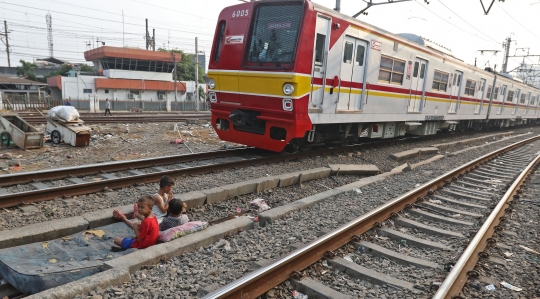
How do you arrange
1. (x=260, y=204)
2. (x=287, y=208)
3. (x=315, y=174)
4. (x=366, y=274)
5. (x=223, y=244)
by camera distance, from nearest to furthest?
1. (x=366, y=274)
2. (x=223, y=244)
3. (x=287, y=208)
4. (x=260, y=204)
5. (x=315, y=174)

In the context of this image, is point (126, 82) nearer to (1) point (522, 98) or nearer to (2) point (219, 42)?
(2) point (219, 42)

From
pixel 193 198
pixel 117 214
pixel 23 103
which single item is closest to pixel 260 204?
pixel 193 198

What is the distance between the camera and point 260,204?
5.37m

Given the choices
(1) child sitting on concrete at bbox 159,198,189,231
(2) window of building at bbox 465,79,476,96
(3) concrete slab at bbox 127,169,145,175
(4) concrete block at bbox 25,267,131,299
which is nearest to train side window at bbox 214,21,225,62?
(3) concrete slab at bbox 127,169,145,175

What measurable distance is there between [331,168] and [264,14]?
11.7ft

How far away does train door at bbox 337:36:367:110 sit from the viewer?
8.13 meters

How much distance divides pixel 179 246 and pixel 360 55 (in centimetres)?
674

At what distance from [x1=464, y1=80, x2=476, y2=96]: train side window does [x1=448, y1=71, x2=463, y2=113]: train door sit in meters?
0.89

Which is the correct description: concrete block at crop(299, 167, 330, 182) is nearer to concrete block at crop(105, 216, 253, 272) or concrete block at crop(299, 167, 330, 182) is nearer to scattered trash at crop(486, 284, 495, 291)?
Answer: concrete block at crop(105, 216, 253, 272)

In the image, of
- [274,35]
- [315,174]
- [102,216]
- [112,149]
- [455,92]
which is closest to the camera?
[102,216]

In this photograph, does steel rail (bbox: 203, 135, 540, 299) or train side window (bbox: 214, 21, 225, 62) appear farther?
train side window (bbox: 214, 21, 225, 62)

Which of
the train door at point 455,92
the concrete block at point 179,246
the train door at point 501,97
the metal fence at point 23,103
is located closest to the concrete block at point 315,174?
the concrete block at point 179,246

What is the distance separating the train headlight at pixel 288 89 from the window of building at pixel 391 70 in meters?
3.66

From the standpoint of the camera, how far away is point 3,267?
10.2 feet
